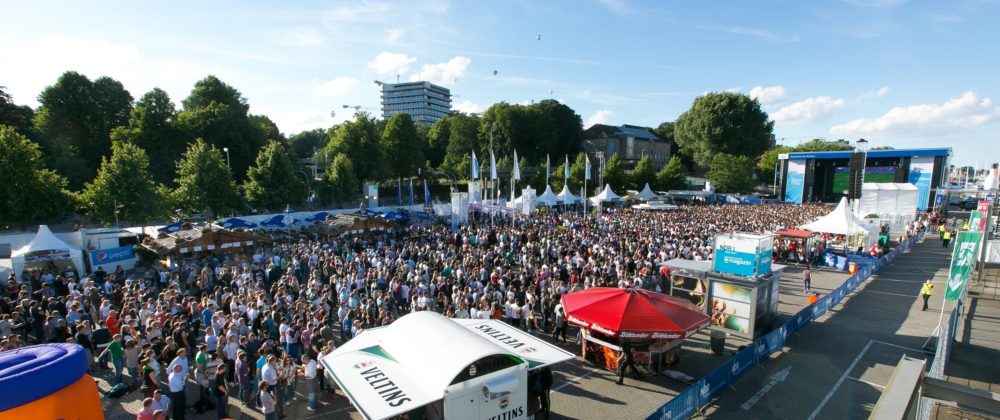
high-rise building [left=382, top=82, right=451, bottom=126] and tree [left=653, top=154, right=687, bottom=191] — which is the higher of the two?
high-rise building [left=382, top=82, right=451, bottom=126]

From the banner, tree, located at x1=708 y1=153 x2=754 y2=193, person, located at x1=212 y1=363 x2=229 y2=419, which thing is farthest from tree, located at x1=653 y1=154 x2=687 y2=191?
person, located at x1=212 y1=363 x2=229 y2=419

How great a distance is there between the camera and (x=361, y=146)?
4647 cm

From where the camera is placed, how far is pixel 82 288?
45.8ft

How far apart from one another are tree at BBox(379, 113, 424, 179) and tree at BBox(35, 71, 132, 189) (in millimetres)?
24985

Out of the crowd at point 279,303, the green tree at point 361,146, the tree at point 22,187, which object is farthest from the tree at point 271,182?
the green tree at point 361,146

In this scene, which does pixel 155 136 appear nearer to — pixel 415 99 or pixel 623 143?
pixel 623 143

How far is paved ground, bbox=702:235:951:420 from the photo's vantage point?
355 inches

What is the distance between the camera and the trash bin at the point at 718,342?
11.3 metres

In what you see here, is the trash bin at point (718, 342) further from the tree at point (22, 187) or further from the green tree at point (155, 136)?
the green tree at point (155, 136)

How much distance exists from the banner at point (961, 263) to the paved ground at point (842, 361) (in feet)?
5.83

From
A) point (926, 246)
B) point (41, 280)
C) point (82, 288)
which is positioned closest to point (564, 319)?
point (82, 288)

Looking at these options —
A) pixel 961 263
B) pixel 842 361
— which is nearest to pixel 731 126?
pixel 961 263

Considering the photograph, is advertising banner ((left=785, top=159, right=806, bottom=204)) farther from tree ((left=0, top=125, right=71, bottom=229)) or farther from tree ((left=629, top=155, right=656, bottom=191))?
tree ((left=0, top=125, right=71, bottom=229))

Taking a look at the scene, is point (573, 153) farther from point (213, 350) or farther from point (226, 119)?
point (213, 350)
